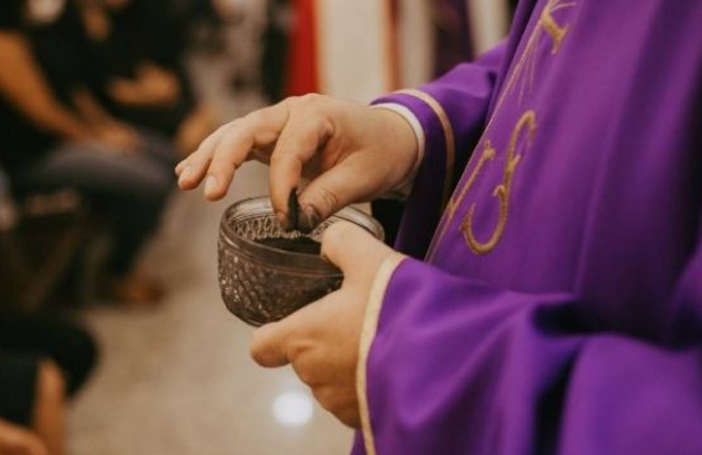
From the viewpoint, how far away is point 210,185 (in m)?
0.64

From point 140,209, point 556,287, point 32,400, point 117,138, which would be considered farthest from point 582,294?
point 117,138

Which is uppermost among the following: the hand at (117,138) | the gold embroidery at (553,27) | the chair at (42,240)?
the gold embroidery at (553,27)

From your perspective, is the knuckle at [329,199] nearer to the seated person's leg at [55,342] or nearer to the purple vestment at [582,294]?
the purple vestment at [582,294]

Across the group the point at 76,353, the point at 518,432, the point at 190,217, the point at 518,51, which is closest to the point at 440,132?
the point at 518,51

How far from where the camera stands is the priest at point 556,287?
48 cm

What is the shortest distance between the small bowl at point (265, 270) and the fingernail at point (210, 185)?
35 millimetres

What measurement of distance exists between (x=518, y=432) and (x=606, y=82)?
0.74ft

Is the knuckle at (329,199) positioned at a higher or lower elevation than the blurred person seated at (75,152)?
higher

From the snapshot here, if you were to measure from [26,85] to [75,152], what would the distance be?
0.75 feet

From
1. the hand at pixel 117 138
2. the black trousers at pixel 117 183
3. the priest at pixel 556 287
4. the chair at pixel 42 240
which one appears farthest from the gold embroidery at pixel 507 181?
the hand at pixel 117 138

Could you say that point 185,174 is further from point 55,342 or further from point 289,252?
point 55,342

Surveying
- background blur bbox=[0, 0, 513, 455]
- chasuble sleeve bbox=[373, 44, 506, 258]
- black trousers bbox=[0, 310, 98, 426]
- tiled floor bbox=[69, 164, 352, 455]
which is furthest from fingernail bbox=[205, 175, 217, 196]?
tiled floor bbox=[69, 164, 352, 455]

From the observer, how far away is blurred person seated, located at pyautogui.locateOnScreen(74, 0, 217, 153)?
2.86 meters

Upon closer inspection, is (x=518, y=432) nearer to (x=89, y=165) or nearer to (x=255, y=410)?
(x=255, y=410)
